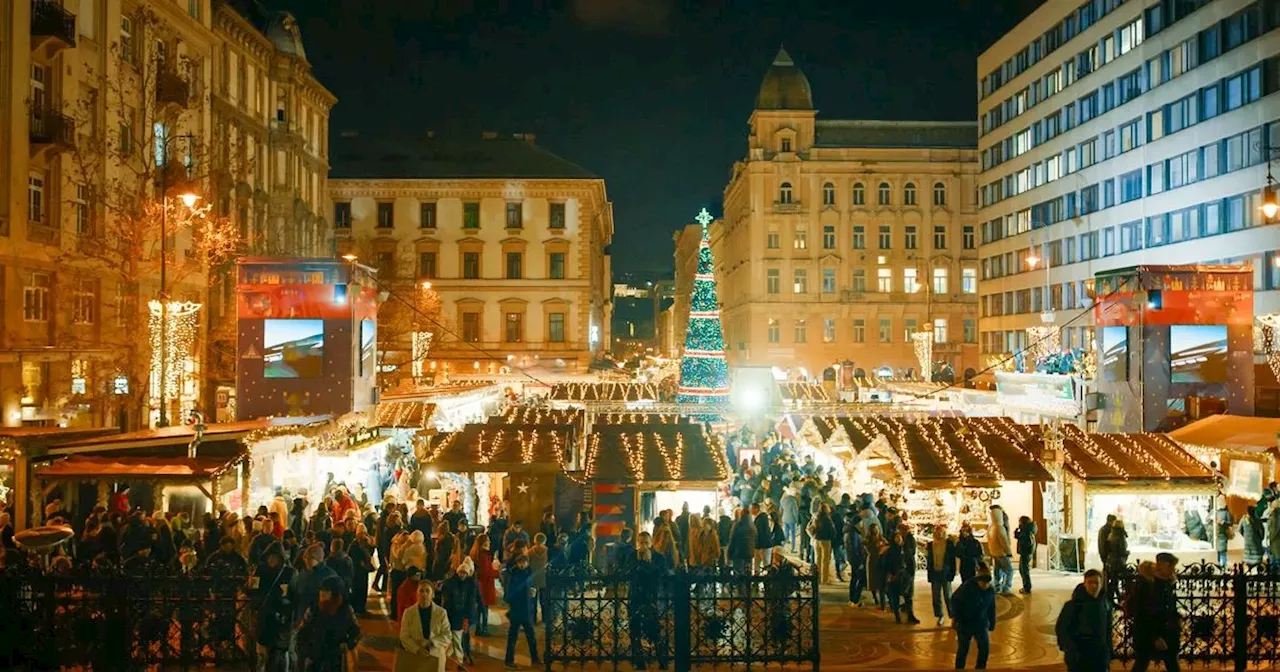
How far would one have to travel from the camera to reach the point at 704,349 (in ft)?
123

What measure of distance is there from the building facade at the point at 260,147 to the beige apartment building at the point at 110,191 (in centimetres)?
16

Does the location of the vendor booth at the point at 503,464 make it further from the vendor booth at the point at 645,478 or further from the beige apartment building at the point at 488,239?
the beige apartment building at the point at 488,239

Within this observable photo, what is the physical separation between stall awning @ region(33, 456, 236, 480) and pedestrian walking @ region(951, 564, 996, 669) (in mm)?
11119

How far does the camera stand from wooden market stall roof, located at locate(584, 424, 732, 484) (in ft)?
60.7

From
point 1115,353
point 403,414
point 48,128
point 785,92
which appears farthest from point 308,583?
point 785,92

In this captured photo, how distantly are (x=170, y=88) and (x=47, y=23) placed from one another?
725 cm

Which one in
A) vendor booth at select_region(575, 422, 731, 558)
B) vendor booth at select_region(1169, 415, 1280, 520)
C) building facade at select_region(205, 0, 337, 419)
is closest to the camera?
vendor booth at select_region(575, 422, 731, 558)

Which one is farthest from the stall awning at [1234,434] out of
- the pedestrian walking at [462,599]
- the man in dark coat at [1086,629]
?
the pedestrian walking at [462,599]

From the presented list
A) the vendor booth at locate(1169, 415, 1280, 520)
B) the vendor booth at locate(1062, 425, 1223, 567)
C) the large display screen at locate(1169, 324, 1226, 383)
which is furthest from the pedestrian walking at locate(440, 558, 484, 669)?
the large display screen at locate(1169, 324, 1226, 383)

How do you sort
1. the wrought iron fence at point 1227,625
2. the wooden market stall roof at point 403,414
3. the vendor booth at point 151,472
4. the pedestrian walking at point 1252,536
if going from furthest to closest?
the wooden market stall roof at point 403,414, the pedestrian walking at point 1252,536, the vendor booth at point 151,472, the wrought iron fence at point 1227,625

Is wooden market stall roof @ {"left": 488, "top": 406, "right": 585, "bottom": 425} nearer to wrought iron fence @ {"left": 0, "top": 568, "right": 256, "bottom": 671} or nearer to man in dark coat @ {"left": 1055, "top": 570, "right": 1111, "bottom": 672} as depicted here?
wrought iron fence @ {"left": 0, "top": 568, "right": 256, "bottom": 671}

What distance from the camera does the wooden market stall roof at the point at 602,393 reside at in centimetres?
3834

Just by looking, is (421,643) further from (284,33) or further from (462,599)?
(284,33)

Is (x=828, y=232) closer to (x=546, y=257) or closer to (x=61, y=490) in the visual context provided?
(x=546, y=257)
